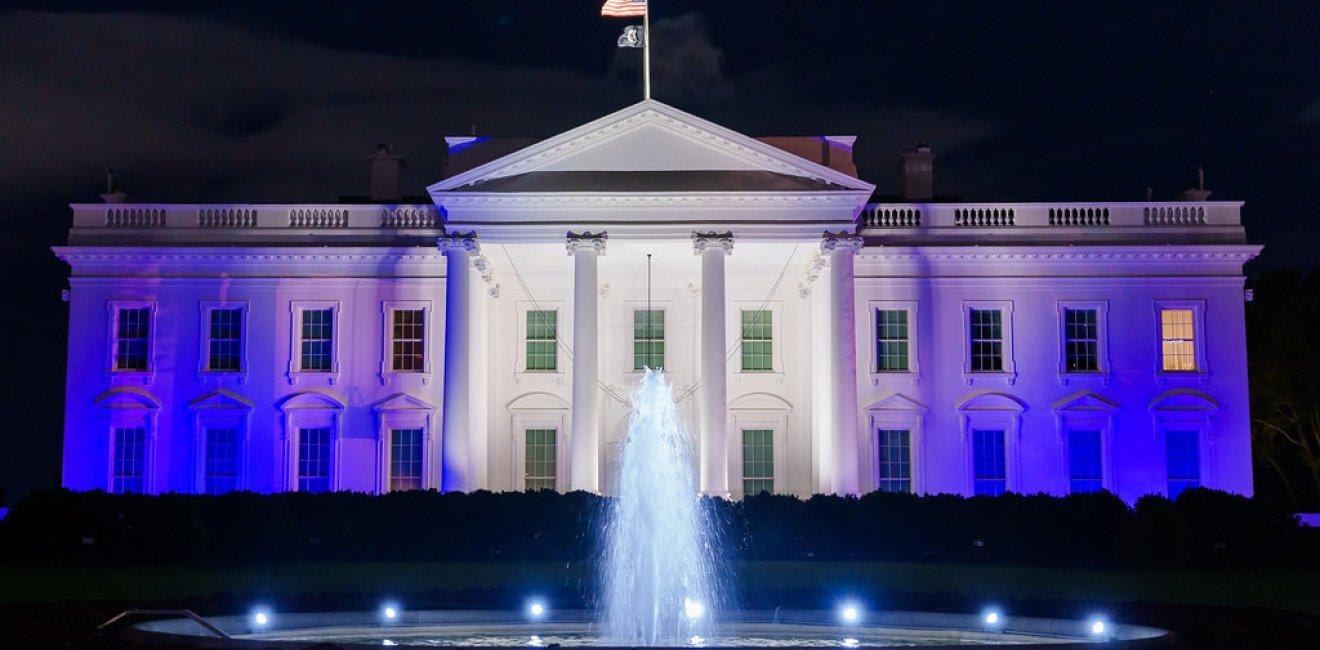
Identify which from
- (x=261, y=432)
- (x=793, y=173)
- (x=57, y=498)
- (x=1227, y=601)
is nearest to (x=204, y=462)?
(x=261, y=432)

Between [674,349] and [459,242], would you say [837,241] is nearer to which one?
[674,349]

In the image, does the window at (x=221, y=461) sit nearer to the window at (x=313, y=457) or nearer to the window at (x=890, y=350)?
the window at (x=313, y=457)

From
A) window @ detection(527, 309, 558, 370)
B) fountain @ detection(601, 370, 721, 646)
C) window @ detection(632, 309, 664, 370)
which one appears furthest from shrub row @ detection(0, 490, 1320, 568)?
fountain @ detection(601, 370, 721, 646)

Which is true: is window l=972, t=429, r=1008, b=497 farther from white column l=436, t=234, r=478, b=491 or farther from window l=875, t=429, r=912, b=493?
white column l=436, t=234, r=478, b=491

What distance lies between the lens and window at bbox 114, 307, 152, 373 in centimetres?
4078

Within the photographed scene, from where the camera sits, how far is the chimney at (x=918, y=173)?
4497cm

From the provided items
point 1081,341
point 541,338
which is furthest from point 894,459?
point 541,338

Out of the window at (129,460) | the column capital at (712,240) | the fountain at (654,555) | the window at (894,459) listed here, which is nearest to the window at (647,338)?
the column capital at (712,240)

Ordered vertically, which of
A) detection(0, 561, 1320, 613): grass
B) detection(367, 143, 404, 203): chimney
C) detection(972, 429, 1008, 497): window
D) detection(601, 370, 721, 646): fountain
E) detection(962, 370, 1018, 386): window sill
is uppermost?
detection(367, 143, 404, 203): chimney

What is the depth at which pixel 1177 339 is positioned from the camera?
4056 cm

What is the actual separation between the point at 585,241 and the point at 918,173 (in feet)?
43.5

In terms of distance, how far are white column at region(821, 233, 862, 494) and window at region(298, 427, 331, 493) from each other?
13.9 meters

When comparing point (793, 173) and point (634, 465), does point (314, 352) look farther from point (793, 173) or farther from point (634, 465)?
point (634, 465)

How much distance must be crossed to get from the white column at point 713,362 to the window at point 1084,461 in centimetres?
1036
